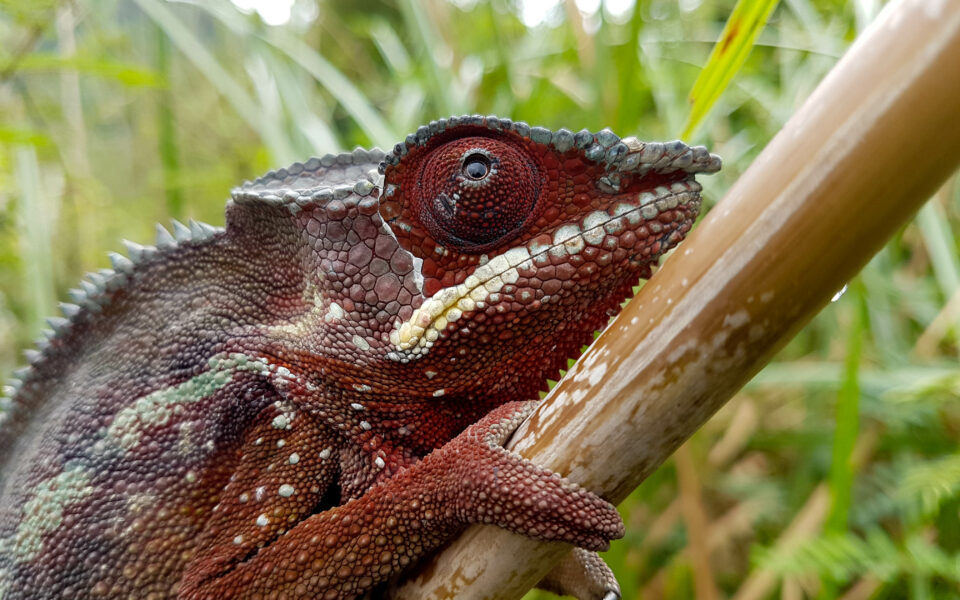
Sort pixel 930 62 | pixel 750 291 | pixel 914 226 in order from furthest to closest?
pixel 914 226
pixel 750 291
pixel 930 62

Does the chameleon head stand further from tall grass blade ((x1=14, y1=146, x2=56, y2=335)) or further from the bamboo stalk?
tall grass blade ((x1=14, y1=146, x2=56, y2=335))

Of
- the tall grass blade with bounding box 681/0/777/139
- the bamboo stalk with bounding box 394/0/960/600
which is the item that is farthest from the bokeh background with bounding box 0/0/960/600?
the bamboo stalk with bounding box 394/0/960/600

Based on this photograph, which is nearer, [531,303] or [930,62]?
[930,62]

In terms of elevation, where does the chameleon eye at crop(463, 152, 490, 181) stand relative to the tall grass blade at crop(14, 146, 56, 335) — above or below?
above

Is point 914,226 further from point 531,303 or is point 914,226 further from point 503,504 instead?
point 503,504

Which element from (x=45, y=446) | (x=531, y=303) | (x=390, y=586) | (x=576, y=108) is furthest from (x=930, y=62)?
(x=576, y=108)

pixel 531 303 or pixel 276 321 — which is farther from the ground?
pixel 531 303

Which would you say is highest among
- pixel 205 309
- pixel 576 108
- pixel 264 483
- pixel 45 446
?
pixel 576 108

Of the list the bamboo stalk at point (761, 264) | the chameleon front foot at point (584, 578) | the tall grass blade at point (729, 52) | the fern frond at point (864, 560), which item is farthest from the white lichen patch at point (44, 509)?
the fern frond at point (864, 560)
